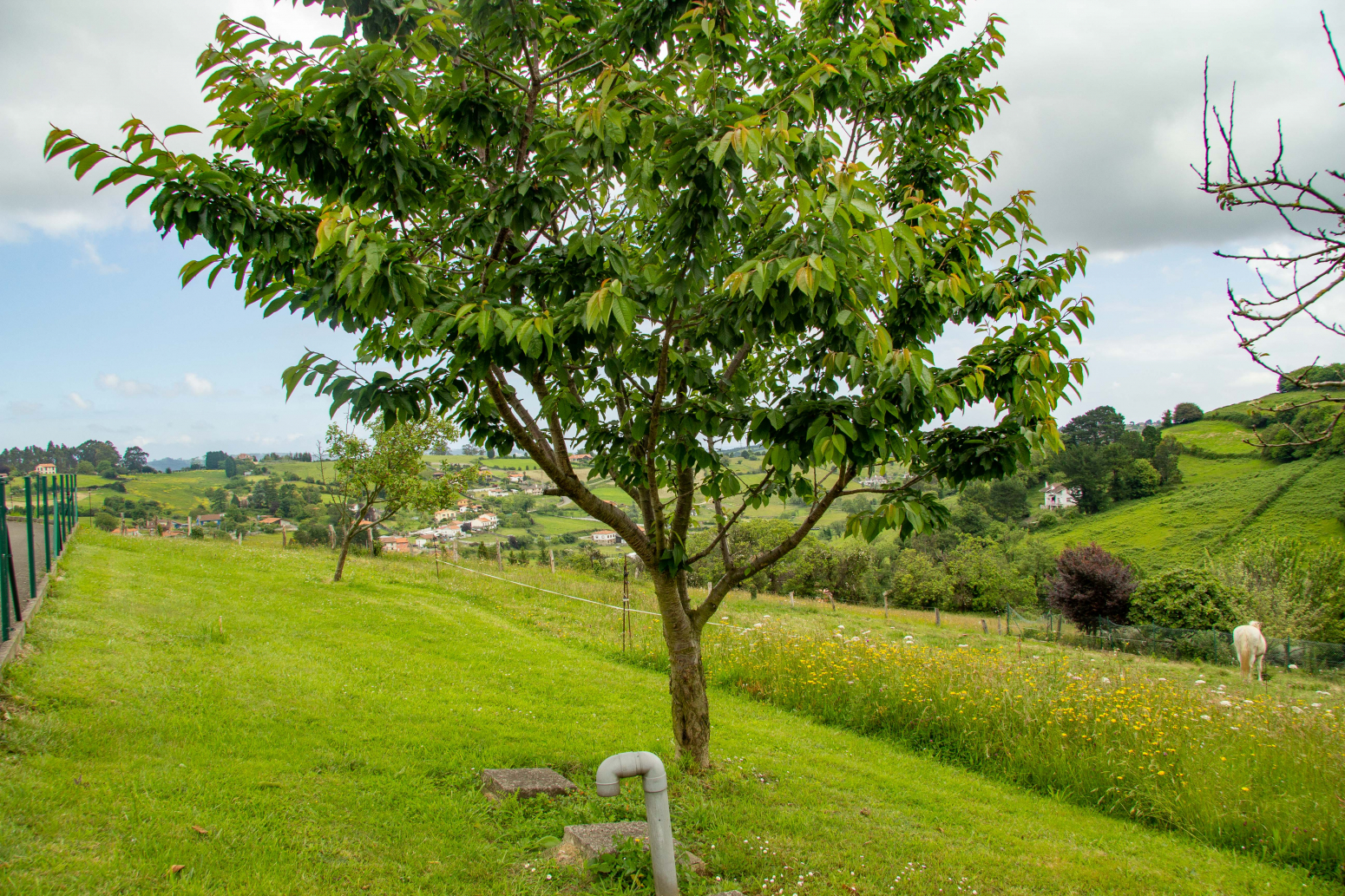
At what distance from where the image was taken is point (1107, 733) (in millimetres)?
6805

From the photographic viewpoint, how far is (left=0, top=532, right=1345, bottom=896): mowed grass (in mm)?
3553

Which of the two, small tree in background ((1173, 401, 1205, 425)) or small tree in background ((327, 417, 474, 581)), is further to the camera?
small tree in background ((1173, 401, 1205, 425))

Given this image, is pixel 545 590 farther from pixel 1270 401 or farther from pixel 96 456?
pixel 96 456

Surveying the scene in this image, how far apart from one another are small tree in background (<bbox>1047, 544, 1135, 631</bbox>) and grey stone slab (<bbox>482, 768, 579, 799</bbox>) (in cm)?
3352

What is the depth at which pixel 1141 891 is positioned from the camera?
4.28 m

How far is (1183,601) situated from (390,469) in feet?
101

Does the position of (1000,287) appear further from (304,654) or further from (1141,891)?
(304,654)

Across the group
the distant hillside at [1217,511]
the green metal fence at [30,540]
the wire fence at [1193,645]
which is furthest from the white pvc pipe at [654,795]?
the distant hillside at [1217,511]

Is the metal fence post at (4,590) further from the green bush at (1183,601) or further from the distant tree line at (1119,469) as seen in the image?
the distant tree line at (1119,469)

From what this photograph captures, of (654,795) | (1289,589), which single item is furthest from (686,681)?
(1289,589)

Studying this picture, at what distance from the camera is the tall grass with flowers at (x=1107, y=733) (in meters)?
5.48

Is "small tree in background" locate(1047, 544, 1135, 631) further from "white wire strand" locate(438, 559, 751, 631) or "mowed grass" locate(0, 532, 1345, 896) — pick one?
"mowed grass" locate(0, 532, 1345, 896)

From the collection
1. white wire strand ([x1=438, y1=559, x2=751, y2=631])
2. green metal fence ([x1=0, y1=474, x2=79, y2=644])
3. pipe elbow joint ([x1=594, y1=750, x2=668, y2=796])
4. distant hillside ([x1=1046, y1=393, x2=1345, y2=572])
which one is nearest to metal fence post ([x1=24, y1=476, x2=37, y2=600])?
green metal fence ([x1=0, y1=474, x2=79, y2=644])

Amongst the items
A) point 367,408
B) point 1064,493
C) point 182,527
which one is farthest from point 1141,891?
point 1064,493
